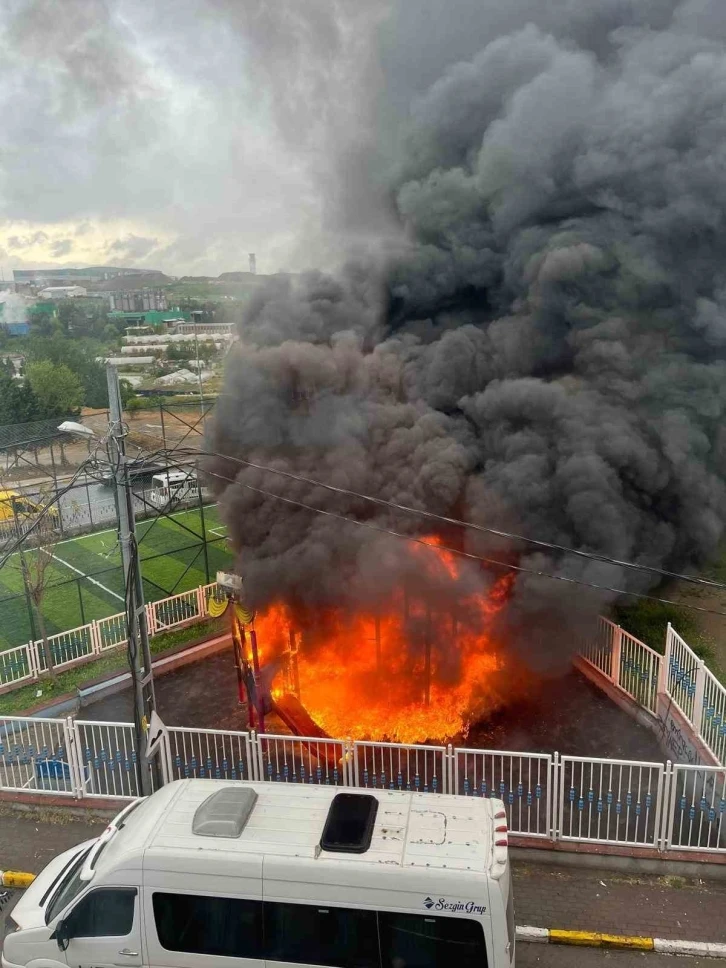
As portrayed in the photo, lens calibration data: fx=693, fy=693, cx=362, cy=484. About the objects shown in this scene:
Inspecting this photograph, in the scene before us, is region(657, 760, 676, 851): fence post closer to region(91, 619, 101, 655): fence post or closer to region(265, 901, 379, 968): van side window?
region(265, 901, 379, 968): van side window

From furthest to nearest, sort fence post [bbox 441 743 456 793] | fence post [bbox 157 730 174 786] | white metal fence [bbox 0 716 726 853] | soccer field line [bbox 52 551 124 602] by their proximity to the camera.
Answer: soccer field line [bbox 52 551 124 602]
fence post [bbox 157 730 174 786]
fence post [bbox 441 743 456 793]
white metal fence [bbox 0 716 726 853]

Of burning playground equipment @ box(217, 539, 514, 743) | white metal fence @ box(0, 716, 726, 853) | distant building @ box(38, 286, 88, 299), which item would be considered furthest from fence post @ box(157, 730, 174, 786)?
distant building @ box(38, 286, 88, 299)

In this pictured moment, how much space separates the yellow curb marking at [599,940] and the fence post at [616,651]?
5.28 m

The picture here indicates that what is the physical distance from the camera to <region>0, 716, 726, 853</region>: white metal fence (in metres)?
7.90

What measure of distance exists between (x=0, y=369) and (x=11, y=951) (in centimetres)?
3649

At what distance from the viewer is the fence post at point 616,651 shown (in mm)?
11742

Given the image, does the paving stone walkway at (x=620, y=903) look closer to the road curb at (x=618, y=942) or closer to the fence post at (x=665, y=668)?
the road curb at (x=618, y=942)

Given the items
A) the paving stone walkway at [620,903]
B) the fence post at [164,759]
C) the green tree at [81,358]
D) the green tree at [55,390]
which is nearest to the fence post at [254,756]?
the fence post at [164,759]

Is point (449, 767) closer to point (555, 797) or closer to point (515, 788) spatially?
point (555, 797)

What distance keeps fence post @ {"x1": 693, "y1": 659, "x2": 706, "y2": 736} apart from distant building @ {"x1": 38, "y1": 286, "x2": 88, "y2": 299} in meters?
62.7

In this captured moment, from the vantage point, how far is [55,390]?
3450 cm

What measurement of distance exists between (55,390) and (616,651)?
30.9m

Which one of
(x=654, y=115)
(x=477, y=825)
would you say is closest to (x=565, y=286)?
(x=654, y=115)

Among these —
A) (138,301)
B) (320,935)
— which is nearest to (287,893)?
(320,935)
